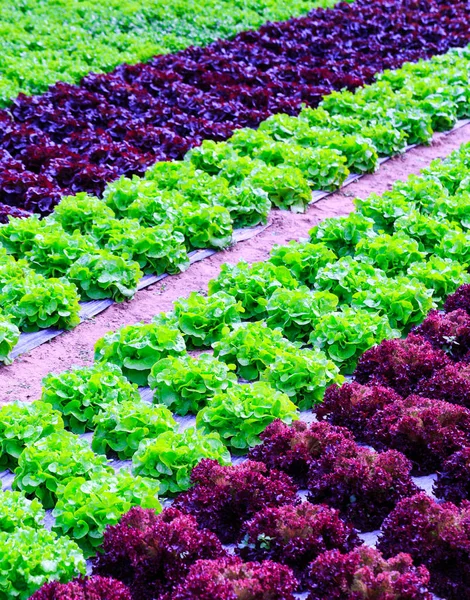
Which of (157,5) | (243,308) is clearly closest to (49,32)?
(157,5)

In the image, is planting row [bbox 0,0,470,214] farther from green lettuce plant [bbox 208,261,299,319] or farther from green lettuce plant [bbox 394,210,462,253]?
green lettuce plant [bbox 208,261,299,319]

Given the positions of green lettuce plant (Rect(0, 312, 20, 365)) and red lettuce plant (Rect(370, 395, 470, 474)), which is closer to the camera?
red lettuce plant (Rect(370, 395, 470, 474))

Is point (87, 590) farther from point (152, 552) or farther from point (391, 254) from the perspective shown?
point (391, 254)

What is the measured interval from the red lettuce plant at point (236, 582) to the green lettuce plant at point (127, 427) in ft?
5.68

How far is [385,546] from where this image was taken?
5.69m

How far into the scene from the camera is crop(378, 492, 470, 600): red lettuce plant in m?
5.43

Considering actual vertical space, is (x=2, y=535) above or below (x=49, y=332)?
above

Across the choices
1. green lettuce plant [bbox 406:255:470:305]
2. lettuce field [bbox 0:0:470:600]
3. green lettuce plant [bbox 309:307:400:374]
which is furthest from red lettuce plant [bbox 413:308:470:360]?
green lettuce plant [bbox 406:255:470:305]

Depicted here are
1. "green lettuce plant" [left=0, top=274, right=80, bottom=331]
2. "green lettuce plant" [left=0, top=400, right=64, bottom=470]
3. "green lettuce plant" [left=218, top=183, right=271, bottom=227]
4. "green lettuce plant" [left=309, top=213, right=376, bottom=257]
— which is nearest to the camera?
"green lettuce plant" [left=0, top=400, right=64, bottom=470]

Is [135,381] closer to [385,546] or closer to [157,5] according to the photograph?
[385,546]

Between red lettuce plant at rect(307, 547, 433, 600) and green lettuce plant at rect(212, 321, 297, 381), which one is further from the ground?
red lettuce plant at rect(307, 547, 433, 600)

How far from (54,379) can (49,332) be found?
5.24 feet

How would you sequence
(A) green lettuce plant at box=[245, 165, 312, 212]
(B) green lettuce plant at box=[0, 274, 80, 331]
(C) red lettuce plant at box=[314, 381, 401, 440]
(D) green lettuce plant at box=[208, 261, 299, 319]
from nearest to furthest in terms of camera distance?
1. (C) red lettuce plant at box=[314, 381, 401, 440]
2. (B) green lettuce plant at box=[0, 274, 80, 331]
3. (D) green lettuce plant at box=[208, 261, 299, 319]
4. (A) green lettuce plant at box=[245, 165, 312, 212]

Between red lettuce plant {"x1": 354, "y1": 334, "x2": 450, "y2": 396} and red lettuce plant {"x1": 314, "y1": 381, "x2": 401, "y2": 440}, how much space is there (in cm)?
23
